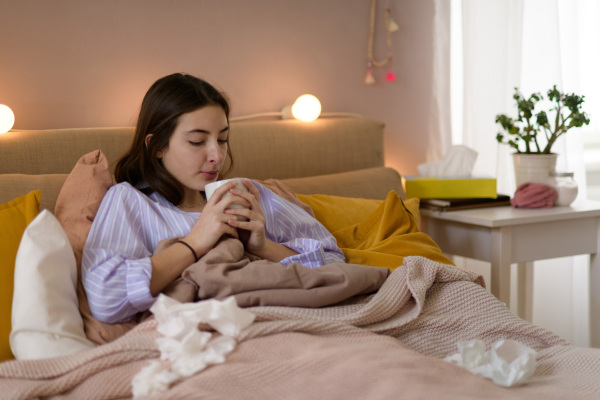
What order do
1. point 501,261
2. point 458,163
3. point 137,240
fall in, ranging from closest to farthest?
point 137,240 → point 501,261 → point 458,163

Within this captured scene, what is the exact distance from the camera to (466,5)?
2.64 meters

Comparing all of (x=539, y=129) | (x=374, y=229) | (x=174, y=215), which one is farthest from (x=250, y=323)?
(x=539, y=129)

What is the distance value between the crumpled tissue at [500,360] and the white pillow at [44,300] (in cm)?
64

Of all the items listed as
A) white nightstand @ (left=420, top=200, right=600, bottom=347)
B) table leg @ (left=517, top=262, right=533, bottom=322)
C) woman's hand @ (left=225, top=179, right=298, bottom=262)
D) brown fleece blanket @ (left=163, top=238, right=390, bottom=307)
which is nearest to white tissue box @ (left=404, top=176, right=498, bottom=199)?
white nightstand @ (left=420, top=200, right=600, bottom=347)

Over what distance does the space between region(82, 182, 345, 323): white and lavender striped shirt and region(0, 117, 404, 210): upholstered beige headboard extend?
0.28 metres

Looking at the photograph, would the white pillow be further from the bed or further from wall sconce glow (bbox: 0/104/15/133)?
wall sconce glow (bbox: 0/104/15/133)

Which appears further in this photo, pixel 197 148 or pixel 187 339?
pixel 197 148

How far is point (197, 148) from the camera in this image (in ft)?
5.11

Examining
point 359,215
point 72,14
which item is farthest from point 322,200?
point 72,14

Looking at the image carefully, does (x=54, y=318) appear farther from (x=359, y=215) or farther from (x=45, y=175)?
(x=359, y=215)

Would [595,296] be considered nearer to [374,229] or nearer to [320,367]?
[374,229]

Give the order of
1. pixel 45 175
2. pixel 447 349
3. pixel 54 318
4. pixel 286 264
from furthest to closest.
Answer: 1. pixel 45 175
2. pixel 286 264
3. pixel 447 349
4. pixel 54 318

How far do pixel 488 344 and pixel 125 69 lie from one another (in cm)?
136

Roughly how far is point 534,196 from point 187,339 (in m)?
1.51
